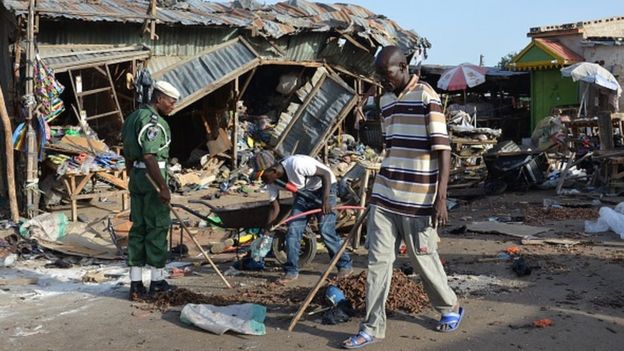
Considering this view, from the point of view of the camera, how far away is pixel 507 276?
6.78m

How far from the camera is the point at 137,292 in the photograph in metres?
6.22

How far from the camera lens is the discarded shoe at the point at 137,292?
20.3 ft

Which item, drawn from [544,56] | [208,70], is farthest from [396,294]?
[544,56]

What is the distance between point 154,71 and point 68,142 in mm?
3212

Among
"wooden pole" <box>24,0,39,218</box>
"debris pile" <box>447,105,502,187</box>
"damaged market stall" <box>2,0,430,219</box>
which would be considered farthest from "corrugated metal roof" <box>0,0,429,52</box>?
"debris pile" <box>447,105,502,187</box>

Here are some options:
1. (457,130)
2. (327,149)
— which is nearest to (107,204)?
(327,149)

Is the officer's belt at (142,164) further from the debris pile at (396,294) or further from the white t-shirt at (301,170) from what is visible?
the debris pile at (396,294)

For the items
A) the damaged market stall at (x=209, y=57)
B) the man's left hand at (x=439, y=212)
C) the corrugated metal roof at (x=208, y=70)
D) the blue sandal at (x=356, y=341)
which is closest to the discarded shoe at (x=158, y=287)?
the blue sandal at (x=356, y=341)

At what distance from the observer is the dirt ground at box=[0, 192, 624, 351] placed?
491 centimetres

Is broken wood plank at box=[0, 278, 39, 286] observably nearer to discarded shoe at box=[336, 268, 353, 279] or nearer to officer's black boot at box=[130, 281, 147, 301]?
officer's black boot at box=[130, 281, 147, 301]

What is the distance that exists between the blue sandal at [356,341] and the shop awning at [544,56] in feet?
67.8

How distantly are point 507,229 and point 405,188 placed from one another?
5218 millimetres

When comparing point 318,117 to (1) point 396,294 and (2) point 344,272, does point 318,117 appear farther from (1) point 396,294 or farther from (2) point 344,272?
(1) point 396,294

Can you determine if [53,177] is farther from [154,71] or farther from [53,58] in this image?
[154,71]
